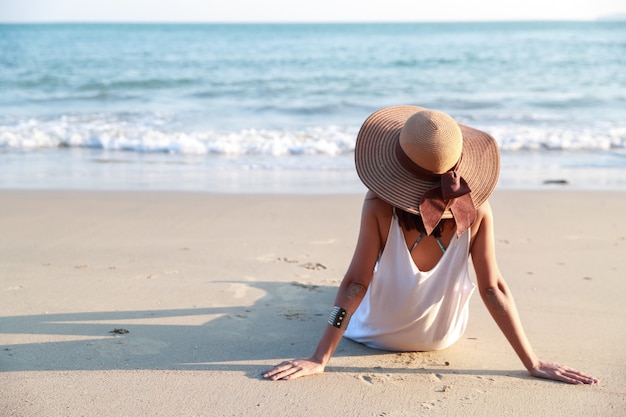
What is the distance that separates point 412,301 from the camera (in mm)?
2688

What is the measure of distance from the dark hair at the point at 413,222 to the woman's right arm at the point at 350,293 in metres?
0.10

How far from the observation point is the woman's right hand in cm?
259

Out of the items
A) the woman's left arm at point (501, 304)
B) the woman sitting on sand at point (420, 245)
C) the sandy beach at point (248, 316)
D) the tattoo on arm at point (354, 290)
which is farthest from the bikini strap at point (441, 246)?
the sandy beach at point (248, 316)

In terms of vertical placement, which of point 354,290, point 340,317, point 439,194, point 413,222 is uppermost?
point 439,194

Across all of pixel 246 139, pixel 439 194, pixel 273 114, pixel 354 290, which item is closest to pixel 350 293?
pixel 354 290

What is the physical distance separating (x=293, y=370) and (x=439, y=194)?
0.89m

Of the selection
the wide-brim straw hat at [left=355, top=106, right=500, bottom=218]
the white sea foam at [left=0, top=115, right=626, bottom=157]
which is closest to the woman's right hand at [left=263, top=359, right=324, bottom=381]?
the wide-brim straw hat at [left=355, top=106, right=500, bottom=218]

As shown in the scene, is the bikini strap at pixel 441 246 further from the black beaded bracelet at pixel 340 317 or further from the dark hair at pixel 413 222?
the black beaded bracelet at pixel 340 317

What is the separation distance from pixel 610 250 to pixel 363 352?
2411 millimetres

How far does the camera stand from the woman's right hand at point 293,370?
102 inches

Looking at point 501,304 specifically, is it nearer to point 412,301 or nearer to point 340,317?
point 412,301

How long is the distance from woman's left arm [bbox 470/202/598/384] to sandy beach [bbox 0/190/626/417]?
0.05 meters

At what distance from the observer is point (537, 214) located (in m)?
5.47

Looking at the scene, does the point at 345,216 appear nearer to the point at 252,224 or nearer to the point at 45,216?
the point at 252,224
